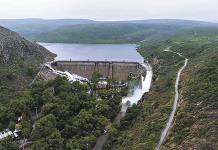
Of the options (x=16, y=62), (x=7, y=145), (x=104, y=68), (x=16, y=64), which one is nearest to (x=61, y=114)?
(x=7, y=145)

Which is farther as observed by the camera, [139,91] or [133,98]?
[139,91]

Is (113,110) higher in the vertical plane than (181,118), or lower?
lower

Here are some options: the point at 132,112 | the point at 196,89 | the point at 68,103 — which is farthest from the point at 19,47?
the point at 196,89

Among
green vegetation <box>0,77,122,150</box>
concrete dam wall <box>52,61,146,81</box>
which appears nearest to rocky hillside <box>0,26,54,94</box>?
green vegetation <box>0,77,122,150</box>

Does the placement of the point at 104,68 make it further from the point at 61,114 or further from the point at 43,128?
the point at 43,128

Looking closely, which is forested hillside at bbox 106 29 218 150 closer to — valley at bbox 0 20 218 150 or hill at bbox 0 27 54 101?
valley at bbox 0 20 218 150

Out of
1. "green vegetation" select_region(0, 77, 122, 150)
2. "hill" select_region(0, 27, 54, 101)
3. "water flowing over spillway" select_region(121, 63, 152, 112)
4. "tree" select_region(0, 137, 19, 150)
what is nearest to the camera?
"tree" select_region(0, 137, 19, 150)

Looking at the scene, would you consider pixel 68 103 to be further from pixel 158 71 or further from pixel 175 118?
pixel 158 71
